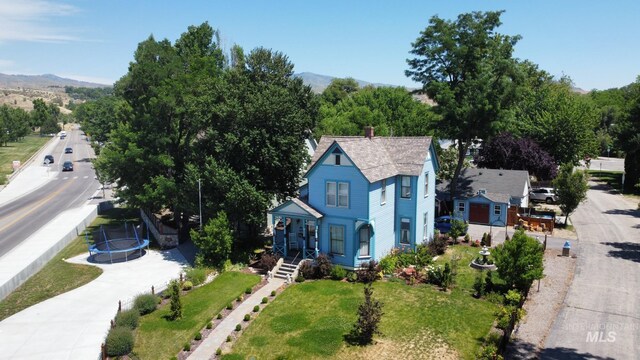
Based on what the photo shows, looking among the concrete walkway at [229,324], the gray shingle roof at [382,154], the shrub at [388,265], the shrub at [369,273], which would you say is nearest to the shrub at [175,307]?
the concrete walkway at [229,324]

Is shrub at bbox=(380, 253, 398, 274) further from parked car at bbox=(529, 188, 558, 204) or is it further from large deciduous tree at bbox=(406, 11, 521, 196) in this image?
parked car at bbox=(529, 188, 558, 204)

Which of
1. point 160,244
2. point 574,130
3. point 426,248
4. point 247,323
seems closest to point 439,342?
point 247,323

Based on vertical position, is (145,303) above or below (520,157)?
below

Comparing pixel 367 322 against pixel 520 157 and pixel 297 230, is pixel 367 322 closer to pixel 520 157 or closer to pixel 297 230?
pixel 297 230

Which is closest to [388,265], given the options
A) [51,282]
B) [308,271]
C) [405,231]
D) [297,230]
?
[405,231]

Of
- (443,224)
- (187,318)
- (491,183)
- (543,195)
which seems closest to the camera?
(187,318)

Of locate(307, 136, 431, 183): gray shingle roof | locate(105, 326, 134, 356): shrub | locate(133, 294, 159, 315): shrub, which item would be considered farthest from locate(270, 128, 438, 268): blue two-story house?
locate(105, 326, 134, 356): shrub

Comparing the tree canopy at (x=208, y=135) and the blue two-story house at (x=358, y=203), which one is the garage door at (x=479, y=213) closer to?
the blue two-story house at (x=358, y=203)

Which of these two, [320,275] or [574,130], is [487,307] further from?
[574,130]
